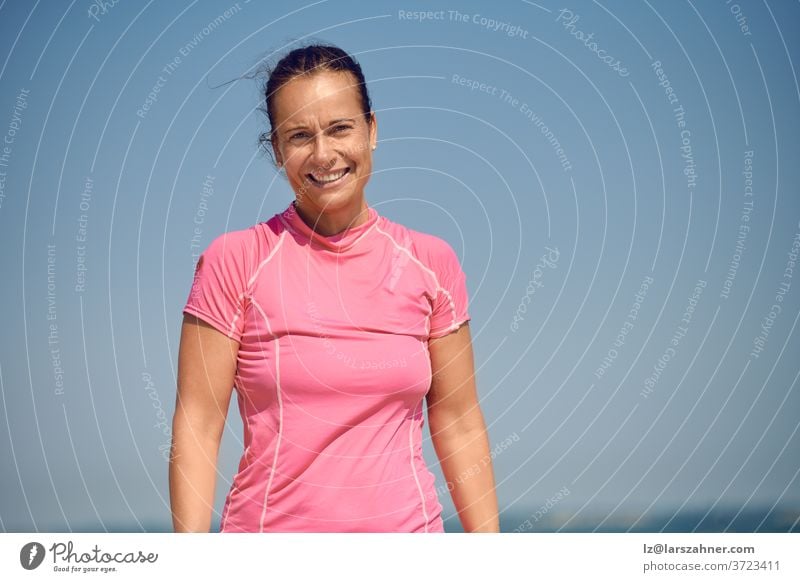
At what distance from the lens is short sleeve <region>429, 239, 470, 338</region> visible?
173 cm

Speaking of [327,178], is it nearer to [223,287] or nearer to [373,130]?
[373,130]

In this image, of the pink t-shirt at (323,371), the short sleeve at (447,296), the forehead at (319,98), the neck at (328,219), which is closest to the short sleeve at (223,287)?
the pink t-shirt at (323,371)

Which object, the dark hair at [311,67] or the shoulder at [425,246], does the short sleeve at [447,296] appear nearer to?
the shoulder at [425,246]

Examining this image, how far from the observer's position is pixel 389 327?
5.41 feet

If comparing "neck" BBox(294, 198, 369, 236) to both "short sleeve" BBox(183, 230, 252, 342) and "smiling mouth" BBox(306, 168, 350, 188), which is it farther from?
"short sleeve" BBox(183, 230, 252, 342)

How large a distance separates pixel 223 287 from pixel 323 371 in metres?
0.23

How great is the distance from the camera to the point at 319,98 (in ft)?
5.40

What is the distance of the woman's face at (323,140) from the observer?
1.65 metres
